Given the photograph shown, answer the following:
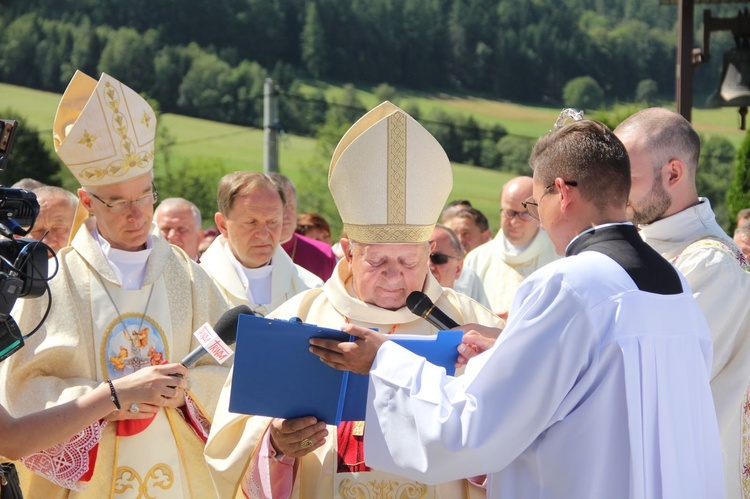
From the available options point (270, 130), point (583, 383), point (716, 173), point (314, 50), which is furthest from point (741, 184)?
point (314, 50)

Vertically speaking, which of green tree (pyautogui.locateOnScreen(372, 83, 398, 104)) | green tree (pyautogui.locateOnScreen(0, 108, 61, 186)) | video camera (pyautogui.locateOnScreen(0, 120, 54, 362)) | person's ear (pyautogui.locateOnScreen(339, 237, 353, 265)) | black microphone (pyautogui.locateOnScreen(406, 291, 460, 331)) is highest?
video camera (pyautogui.locateOnScreen(0, 120, 54, 362))

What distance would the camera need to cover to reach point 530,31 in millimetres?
41438

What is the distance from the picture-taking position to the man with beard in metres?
3.83

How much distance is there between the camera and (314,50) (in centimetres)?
3959

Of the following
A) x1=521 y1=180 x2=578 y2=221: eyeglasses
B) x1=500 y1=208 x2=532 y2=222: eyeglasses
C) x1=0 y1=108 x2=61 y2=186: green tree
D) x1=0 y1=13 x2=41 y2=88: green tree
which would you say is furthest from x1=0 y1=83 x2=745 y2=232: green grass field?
x1=521 y1=180 x2=578 y2=221: eyeglasses

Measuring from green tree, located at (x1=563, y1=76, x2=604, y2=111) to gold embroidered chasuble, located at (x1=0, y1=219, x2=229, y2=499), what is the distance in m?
35.3

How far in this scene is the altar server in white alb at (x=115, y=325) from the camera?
411 centimetres

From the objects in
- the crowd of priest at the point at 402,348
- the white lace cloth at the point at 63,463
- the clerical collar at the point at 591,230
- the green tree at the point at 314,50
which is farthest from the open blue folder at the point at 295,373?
the green tree at the point at 314,50

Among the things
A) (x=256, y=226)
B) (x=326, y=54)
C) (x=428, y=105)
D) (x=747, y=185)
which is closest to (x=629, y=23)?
(x=428, y=105)

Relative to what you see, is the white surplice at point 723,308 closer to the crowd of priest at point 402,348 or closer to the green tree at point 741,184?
the crowd of priest at point 402,348

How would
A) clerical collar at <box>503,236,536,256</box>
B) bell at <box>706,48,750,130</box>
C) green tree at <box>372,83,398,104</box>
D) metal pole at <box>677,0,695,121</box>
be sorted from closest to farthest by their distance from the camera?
1. metal pole at <box>677,0,695,121</box>
2. clerical collar at <box>503,236,536,256</box>
3. bell at <box>706,48,750,130</box>
4. green tree at <box>372,83,398,104</box>

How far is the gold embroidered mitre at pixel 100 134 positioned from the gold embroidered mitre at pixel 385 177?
3.38 feet

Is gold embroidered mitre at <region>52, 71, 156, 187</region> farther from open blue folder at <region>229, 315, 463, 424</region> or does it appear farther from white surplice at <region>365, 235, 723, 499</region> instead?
white surplice at <region>365, 235, 723, 499</region>

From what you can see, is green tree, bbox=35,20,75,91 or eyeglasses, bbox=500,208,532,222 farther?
green tree, bbox=35,20,75,91
